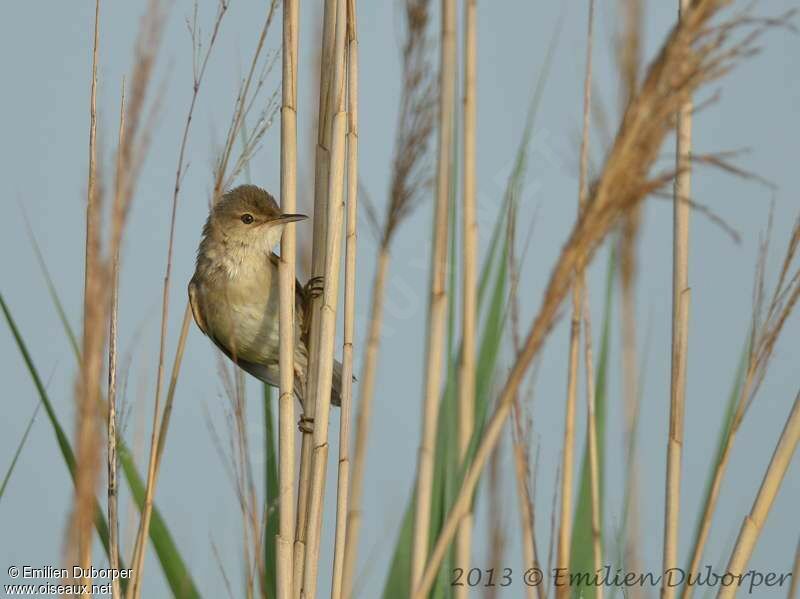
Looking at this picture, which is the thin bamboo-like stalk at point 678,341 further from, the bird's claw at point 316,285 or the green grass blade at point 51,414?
the green grass blade at point 51,414

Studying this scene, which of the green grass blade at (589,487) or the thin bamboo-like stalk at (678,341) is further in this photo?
the green grass blade at (589,487)

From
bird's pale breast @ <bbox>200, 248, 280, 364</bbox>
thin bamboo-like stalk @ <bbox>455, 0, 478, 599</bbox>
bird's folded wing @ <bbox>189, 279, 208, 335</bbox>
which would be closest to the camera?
thin bamboo-like stalk @ <bbox>455, 0, 478, 599</bbox>

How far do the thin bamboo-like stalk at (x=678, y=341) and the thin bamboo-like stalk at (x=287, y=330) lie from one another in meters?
0.73

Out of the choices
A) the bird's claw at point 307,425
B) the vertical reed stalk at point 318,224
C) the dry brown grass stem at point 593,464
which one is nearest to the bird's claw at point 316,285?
the vertical reed stalk at point 318,224

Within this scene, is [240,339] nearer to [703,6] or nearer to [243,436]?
[243,436]

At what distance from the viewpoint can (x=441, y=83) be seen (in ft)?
5.57

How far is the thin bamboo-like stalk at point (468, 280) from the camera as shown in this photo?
1.60 meters

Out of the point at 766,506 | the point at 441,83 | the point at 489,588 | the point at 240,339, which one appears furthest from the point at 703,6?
the point at 240,339

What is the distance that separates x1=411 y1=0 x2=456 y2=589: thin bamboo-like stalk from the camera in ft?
5.27

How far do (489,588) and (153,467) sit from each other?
0.71 metres

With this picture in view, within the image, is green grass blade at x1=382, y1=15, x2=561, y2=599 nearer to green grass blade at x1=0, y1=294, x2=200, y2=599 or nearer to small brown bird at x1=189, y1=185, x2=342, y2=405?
green grass blade at x1=0, y1=294, x2=200, y2=599

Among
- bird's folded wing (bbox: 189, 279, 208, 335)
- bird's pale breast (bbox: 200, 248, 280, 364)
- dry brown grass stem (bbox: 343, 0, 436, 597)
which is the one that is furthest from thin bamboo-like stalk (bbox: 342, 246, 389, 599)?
bird's folded wing (bbox: 189, 279, 208, 335)

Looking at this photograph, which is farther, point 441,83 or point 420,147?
point 420,147

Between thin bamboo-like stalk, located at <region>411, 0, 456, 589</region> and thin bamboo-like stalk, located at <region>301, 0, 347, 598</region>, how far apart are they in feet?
1.23
